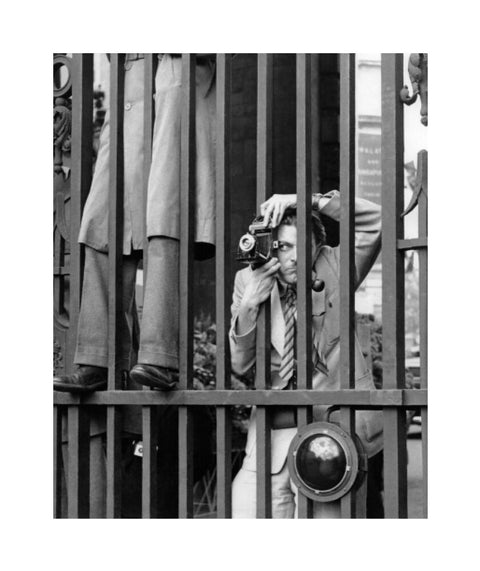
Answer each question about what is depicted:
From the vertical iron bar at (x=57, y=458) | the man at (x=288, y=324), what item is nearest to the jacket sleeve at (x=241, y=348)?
the man at (x=288, y=324)

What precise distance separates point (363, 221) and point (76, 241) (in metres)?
1.24

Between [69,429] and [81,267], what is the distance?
70cm

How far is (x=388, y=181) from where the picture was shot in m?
3.52

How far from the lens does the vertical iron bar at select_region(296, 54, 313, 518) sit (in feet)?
11.7

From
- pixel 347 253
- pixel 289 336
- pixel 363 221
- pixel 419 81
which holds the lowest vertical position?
pixel 289 336

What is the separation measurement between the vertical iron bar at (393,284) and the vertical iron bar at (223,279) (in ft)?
2.05

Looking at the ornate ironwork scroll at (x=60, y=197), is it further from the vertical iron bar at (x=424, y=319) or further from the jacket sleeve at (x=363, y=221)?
the vertical iron bar at (x=424, y=319)

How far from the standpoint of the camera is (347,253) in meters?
3.54

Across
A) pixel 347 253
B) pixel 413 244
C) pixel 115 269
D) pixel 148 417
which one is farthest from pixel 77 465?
pixel 413 244

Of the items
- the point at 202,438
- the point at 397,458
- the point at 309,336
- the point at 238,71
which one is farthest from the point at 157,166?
the point at 238,71

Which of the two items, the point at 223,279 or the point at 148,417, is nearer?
the point at 223,279

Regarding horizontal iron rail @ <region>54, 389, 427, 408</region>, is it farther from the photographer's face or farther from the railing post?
the photographer's face

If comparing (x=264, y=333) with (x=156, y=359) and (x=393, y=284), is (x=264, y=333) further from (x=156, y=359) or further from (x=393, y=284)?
(x=393, y=284)

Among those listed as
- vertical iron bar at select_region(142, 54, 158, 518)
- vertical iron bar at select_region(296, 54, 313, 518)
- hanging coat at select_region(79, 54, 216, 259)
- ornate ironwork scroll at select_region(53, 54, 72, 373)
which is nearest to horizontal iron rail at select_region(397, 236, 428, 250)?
vertical iron bar at select_region(296, 54, 313, 518)
